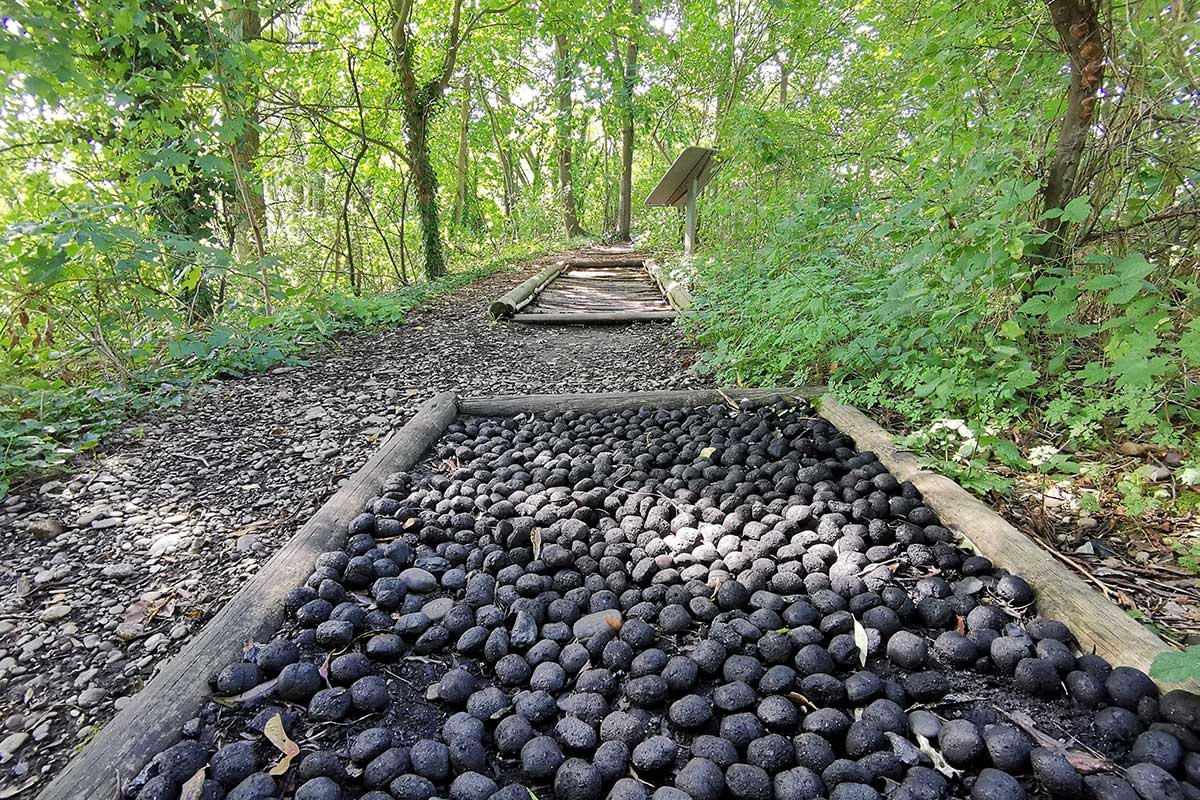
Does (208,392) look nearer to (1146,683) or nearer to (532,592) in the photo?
(532,592)

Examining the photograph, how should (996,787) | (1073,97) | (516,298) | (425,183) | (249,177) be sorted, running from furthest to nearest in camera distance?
(425,183) < (516,298) < (249,177) < (1073,97) < (996,787)

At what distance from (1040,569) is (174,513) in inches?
102

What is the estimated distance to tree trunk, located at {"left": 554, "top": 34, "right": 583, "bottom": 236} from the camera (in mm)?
9352

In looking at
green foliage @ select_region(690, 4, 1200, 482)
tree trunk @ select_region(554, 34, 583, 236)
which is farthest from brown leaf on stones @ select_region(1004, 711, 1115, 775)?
tree trunk @ select_region(554, 34, 583, 236)

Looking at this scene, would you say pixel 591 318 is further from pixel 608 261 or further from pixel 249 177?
pixel 608 261

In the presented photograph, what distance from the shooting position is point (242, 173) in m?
3.83

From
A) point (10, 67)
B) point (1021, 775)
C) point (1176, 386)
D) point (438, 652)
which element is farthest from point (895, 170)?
point (10, 67)

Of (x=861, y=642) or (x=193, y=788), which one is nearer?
(x=193, y=788)

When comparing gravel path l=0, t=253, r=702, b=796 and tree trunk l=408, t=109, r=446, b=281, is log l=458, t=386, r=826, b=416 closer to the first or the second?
gravel path l=0, t=253, r=702, b=796

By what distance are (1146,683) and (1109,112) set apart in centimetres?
189

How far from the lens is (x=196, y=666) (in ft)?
3.75

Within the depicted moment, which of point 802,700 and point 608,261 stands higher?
point 608,261

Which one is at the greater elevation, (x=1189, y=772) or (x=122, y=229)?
(x=122, y=229)

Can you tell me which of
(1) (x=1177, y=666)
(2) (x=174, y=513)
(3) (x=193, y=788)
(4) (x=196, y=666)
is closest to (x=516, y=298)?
(2) (x=174, y=513)
